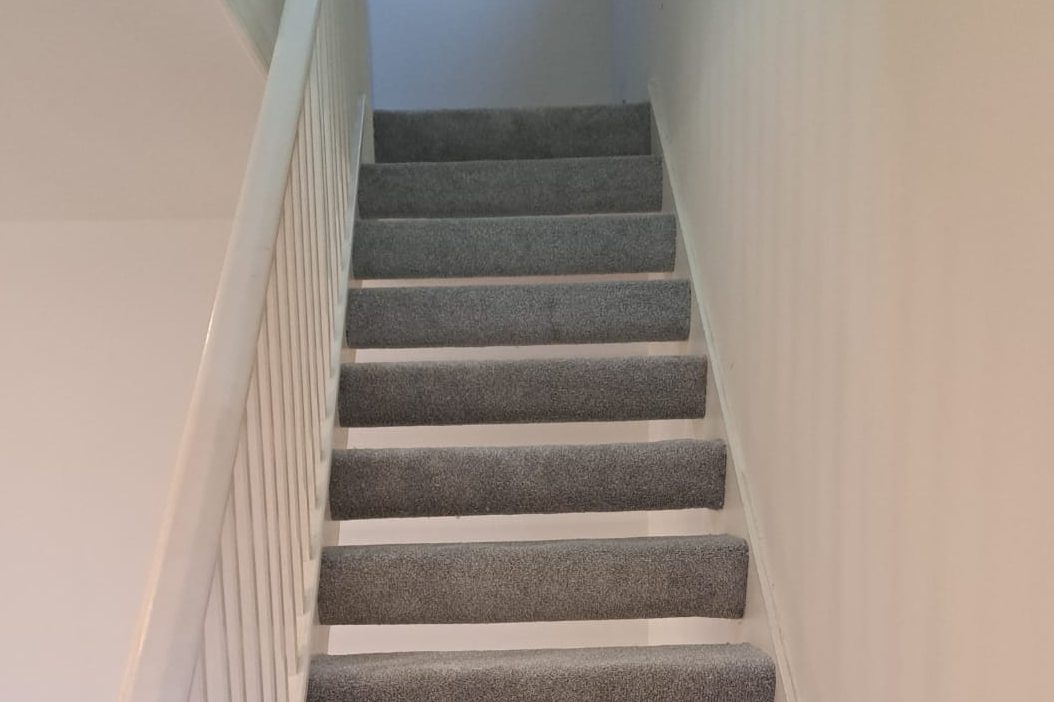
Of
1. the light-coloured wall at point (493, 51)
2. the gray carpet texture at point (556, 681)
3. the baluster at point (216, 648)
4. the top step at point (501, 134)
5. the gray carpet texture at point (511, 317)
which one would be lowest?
the gray carpet texture at point (556, 681)

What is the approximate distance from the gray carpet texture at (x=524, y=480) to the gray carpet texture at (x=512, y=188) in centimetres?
92

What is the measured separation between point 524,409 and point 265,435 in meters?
0.88

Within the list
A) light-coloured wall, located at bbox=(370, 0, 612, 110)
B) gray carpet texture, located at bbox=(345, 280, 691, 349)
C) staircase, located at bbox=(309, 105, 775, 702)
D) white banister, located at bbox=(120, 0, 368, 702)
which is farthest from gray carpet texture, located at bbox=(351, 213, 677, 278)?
light-coloured wall, located at bbox=(370, 0, 612, 110)

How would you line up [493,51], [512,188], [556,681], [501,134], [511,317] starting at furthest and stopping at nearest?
[493,51] → [501,134] → [512,188] → [511,317] → [556,681]

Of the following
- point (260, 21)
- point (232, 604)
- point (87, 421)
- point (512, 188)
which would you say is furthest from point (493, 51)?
point (232, 604)

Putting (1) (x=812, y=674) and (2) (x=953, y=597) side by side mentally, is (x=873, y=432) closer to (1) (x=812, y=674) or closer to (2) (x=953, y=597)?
(2) (x=953, y=597)

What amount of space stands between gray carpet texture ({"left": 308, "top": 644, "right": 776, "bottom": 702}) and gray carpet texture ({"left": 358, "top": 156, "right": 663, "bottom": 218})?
4.61 ft

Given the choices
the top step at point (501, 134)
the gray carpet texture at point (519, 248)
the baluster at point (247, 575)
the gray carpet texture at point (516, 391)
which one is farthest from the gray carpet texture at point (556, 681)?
the top step at point (501, 134)

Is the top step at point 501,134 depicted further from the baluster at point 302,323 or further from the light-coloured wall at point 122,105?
the baluster at point 302,323

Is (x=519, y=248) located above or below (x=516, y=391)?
above

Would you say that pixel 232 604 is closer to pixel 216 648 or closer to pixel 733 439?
pixel 216 648

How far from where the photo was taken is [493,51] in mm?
3795

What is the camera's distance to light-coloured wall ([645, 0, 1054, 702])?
0.85 meters

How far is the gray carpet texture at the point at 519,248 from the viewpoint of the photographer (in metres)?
2.42
